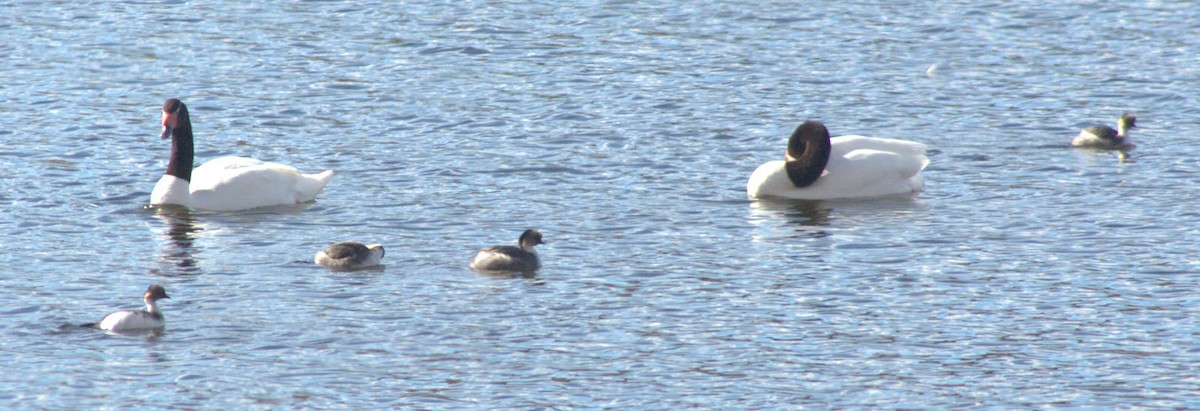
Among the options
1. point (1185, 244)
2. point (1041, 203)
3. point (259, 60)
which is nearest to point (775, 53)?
point (259, 60)

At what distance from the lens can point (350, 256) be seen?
16.4m

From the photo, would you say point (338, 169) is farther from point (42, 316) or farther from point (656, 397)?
point (656, 397)

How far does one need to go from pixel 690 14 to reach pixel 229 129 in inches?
397

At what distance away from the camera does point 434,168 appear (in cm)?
2164

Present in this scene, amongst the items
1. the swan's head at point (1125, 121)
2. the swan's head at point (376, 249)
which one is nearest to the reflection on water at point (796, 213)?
the swan's head at point (376, 249)

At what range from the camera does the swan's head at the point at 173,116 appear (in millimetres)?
21062

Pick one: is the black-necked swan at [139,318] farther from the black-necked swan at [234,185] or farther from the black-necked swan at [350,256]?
the black-necked swan at [234,185]

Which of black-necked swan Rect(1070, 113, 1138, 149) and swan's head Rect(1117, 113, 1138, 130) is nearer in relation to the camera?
black-necked swan Rect(1070, 113, 1138, 149)

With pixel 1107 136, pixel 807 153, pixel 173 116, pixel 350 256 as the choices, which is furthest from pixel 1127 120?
pixel 173 116

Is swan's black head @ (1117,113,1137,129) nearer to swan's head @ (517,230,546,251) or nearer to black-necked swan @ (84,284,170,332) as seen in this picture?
swan's head @ (517,230,546,251)

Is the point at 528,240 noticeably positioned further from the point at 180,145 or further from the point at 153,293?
the point at 180,145

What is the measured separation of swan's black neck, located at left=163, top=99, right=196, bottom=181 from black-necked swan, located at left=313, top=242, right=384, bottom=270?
4.23 m

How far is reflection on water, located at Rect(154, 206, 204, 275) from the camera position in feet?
55.6

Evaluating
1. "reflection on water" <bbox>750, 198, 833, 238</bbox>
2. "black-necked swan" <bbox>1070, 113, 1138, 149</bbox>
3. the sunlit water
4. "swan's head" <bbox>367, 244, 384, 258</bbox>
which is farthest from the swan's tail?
"black-necked swan" <bbox>1070, 113, 1138, 149</bbox>
